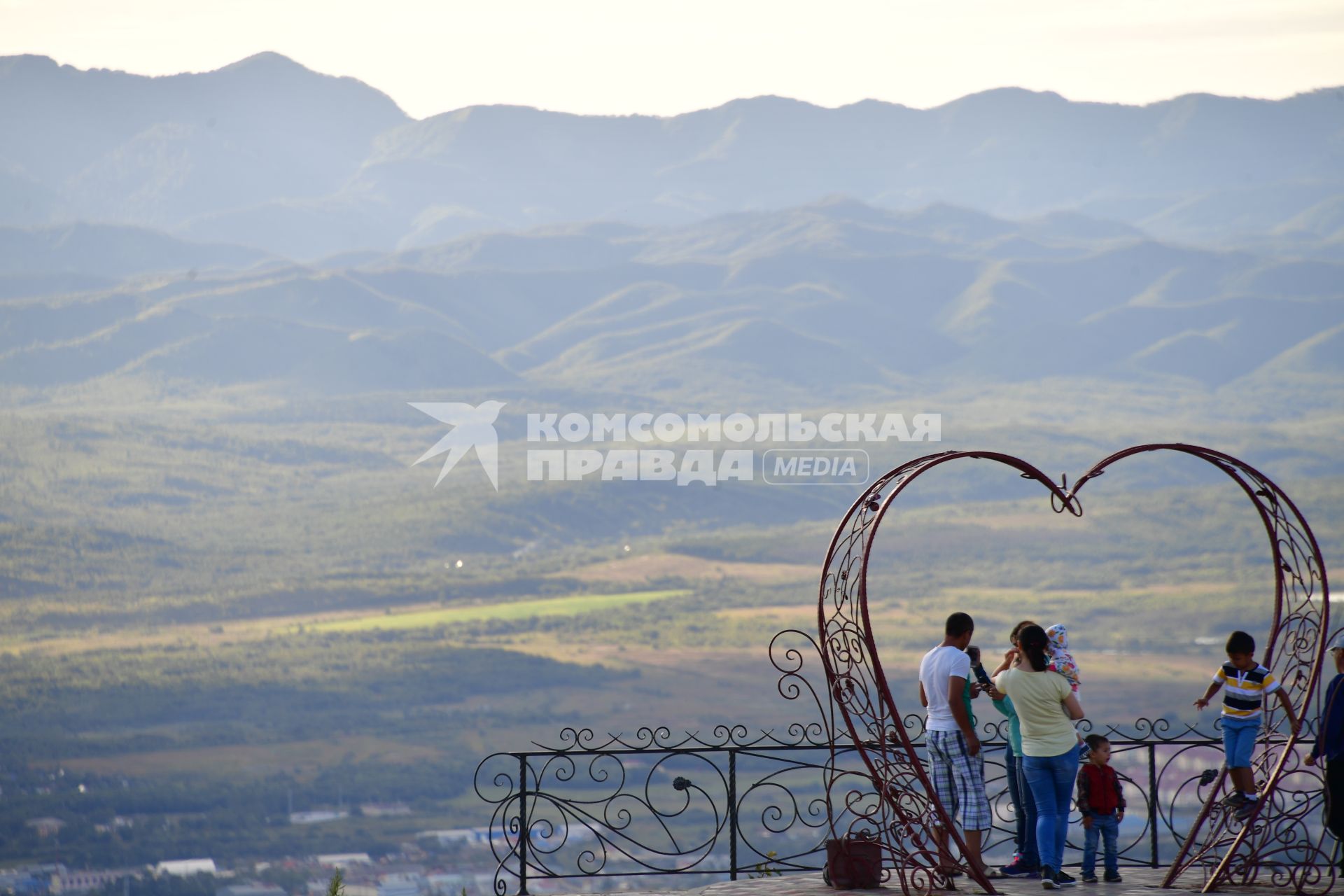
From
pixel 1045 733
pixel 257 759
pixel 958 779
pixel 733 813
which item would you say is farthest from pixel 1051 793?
pixel 257 759

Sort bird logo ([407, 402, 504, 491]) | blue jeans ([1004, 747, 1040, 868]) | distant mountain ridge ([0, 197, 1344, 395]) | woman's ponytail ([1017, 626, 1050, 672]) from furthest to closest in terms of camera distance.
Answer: distant mountain ridge ([0, 197, 1344, 395]), bird logo ([407, 402, 504, 491]), blue jeans ([1004, 747, 1040, 868]), woman's ponytail ([1017, 626, 1050, 672])

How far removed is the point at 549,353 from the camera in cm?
16362

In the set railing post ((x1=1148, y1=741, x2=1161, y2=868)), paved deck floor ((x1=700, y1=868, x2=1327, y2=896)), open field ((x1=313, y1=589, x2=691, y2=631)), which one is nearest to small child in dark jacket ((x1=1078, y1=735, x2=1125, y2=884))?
paved deck floor ((x1=700, y1=868, x2=1327, y2=896))

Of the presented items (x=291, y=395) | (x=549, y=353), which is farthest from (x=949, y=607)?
(x=549, y=353)

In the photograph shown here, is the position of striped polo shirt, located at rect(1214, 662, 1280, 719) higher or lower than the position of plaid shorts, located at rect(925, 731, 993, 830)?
higher

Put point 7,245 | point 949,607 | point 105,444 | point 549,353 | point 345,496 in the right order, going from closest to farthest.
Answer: point 949,607 → point 345,496 → point 105,444 → point 549,353 → point 7,245

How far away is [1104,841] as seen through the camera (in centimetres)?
753

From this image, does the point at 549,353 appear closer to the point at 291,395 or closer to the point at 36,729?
the point at 291,395

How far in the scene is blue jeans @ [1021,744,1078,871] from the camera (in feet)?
23.2

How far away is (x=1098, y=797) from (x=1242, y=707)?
2.61ft

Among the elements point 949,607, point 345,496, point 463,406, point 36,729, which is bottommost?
point 36,729

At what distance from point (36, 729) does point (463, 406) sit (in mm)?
66827

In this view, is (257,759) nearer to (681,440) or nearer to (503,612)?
(503,612)

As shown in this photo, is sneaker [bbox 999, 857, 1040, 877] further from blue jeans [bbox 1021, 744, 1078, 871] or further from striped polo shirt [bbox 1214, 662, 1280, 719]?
striped polo shirt [bbox 1214, 662, 1280, 719]
